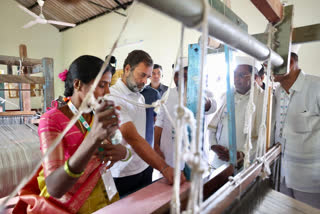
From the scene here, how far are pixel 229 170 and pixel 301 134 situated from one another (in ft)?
2.89

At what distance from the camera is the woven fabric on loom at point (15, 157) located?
1.81 metres

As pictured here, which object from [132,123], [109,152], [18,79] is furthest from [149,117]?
[18,79]

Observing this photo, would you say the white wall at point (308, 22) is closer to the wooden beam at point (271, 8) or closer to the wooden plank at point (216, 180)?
the wooden beam at point (271, 8)

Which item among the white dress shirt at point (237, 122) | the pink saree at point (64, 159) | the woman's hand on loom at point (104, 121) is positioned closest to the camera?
the woman's hand on loom at point (104, 121)

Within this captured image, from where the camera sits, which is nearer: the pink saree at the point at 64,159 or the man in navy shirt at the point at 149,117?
the pink saree at the point at 64,159

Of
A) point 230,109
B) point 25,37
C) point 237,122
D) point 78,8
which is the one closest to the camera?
point 230,109

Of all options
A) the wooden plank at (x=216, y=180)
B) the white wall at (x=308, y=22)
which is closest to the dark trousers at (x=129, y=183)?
the wooden plank at (x=216, y=180)

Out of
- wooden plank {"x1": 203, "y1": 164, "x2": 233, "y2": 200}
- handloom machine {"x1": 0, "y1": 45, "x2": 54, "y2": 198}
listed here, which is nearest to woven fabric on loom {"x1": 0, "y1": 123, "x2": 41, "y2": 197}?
handloom machine {"x1": 0, "y1": 45, "x2": 54, "y2": 198}

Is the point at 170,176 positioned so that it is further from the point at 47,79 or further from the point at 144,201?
the point at 47,79

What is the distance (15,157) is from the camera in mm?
1885

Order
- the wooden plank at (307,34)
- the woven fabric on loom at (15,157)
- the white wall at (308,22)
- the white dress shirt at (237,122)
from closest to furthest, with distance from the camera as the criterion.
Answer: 1. the wooden plank at (307,34)
2. the white dress shirt at (237,122)
3. the woven fabric on loom at (15,157)
4. the white wall at (308,22)

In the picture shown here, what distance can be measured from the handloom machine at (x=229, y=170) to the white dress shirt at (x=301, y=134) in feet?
1.35

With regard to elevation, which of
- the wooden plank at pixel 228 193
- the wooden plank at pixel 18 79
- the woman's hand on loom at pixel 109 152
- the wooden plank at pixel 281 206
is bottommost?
the wooden plank at pixel 281 206

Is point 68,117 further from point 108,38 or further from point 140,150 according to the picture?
point 108,38
